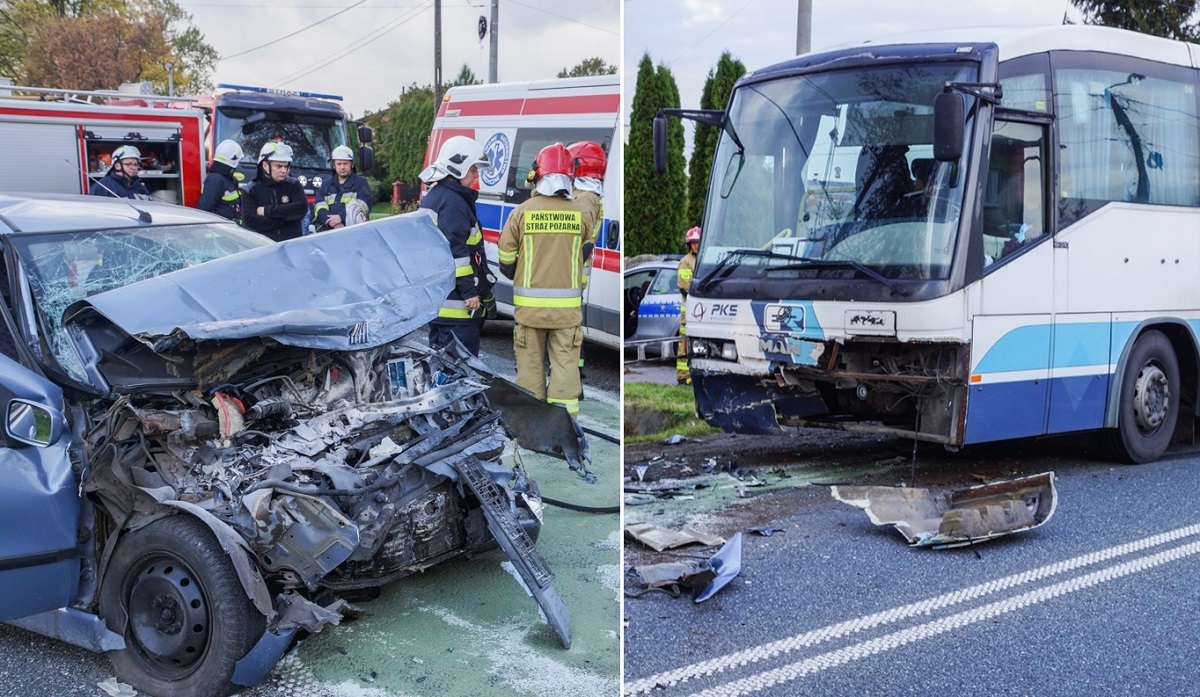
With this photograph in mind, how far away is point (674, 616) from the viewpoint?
4430 mm

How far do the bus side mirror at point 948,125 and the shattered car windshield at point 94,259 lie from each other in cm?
382

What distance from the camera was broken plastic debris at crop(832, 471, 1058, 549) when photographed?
5430 mm

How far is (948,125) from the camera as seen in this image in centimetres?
610

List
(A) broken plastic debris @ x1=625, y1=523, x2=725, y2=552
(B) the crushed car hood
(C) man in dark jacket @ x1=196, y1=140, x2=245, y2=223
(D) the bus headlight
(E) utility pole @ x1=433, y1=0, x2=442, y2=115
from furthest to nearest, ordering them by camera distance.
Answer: (E) utility pole @ x1=433, y1=0, x2=442, y2=115 < (C) man in dark jacket @ x1=196, y1=140, x2=245, y2=223 < (D) the bus headlight < (A) broken plastic debris @ x1=625, y1=523, x2=725, y2=552 < (B) the crushed car hood

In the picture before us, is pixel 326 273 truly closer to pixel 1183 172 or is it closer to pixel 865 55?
pixel 865 55

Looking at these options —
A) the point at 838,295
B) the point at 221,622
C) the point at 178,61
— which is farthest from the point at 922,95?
the point at 178,61

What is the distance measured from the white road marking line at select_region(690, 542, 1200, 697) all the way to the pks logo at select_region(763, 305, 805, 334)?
2398mm

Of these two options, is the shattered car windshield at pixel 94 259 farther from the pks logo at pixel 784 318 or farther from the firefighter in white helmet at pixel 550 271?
the pks logo at pixel 784 318

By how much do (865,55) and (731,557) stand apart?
3.67 m

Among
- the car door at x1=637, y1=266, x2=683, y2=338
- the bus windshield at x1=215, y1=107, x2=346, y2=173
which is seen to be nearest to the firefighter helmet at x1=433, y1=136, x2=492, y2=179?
the car door at x1=637, y1=266, x2=683, y2=338

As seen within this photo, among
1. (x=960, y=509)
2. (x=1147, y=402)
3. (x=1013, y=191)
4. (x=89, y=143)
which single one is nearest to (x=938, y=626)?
(x=960, y=509)

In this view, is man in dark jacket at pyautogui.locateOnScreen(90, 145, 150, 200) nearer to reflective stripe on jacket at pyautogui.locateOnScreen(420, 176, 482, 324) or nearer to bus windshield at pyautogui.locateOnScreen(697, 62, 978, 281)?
reflective stripe on jacket at pyautogui.locateOnScreen(420, 176, 482, 324)

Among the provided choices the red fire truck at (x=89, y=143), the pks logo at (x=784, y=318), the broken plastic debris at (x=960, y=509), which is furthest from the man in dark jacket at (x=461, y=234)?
the red fire truck at (x=89, y=143)

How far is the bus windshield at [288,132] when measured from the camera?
14.6m
